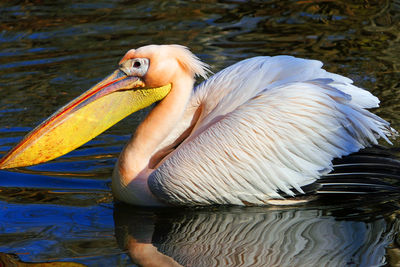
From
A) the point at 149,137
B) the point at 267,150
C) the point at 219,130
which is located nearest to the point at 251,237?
the point at 267,150

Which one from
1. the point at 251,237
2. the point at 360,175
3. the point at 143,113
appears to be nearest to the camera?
the point at 251,237

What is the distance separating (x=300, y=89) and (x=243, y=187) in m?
0.65

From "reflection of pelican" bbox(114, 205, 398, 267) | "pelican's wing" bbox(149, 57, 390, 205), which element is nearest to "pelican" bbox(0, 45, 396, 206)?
"pelican's wing" bbox(149, 57, 390, 205)

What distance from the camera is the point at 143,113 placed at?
601 centimetres

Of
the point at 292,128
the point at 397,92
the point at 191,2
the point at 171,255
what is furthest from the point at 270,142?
the point at 191,2

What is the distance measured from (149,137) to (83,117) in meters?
0.41

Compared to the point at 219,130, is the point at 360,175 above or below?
below

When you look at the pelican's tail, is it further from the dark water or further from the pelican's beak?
the pelican's beak

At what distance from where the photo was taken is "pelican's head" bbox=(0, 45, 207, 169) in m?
4.38

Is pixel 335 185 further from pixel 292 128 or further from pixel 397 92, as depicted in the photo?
pixel 397 92

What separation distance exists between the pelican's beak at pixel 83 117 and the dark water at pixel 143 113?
31 cm

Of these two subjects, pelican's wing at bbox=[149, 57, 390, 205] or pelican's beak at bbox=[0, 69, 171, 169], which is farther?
pelican's beak at bbox=[0, 69, 171, 169]

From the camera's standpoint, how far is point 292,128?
427cm

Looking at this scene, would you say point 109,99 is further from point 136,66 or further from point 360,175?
point 360,175
